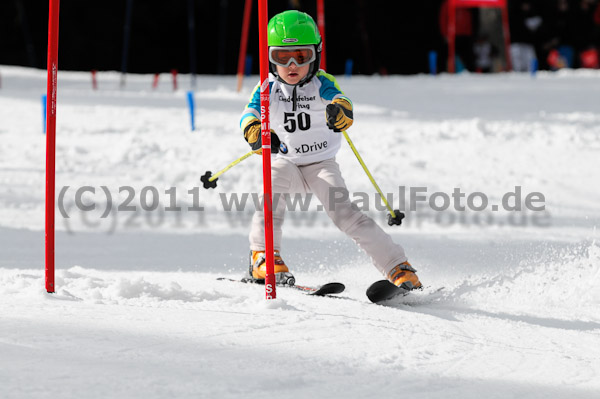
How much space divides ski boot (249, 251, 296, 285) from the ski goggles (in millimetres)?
1088

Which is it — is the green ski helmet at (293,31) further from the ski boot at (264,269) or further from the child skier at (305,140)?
the ski boot at (264,269)

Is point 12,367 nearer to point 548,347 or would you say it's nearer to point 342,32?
point 548,347

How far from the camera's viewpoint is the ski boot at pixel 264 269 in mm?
5148

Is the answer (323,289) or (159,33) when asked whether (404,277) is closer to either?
(323,289)

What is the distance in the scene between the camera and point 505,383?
10.8 feet

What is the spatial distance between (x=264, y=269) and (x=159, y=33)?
15.5m

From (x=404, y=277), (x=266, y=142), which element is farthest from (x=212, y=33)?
(x=266, y=142)

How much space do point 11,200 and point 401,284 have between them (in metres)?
4.42

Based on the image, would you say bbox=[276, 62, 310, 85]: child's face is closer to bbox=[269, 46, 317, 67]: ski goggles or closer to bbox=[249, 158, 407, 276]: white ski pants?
bbox=[269, 46, 317, 67]: ski goggles

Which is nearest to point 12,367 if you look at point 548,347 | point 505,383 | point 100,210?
point 505,383

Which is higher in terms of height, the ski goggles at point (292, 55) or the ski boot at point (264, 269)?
the ski goggles at point (292, 55)

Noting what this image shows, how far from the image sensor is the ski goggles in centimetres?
502

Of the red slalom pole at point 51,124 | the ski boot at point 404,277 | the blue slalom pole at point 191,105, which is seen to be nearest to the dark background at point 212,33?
the blue slalom pole at point 191,105

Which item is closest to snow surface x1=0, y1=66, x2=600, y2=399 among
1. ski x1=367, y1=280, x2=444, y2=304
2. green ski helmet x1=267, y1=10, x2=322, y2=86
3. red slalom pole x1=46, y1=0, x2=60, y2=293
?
ski x1=367, y1=280, x2=444, y2=304
